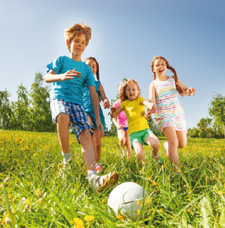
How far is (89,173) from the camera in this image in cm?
231

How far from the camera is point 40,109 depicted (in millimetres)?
34094

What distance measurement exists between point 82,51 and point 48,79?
86 cm

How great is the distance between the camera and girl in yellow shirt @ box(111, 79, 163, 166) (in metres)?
3.39

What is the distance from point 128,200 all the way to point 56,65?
2299 millimetres

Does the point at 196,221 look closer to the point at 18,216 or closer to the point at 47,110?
the point at 18,216

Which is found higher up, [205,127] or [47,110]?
[47,110]

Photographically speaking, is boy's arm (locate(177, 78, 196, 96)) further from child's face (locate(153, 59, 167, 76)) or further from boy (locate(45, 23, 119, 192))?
boy (locate(45, 23, 119, 192))

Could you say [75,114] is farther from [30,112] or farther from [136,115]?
[30,112]

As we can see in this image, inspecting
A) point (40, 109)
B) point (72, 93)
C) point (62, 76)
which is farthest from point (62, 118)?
point (40, 109)

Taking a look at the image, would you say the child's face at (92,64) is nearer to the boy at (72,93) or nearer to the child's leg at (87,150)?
the boy at (72,93)

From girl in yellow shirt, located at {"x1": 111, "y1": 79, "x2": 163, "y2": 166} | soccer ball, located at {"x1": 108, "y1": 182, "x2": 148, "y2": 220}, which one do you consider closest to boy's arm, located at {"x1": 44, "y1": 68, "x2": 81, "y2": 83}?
soccer ball, located at {"x1": 108, "y1": 182, "x2": 148, "y2": 220}

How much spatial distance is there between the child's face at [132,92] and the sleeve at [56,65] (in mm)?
1703

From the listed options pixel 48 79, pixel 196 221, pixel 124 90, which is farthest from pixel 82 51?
pixel 196 221

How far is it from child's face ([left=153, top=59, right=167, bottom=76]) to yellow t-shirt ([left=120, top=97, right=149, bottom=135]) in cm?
69
